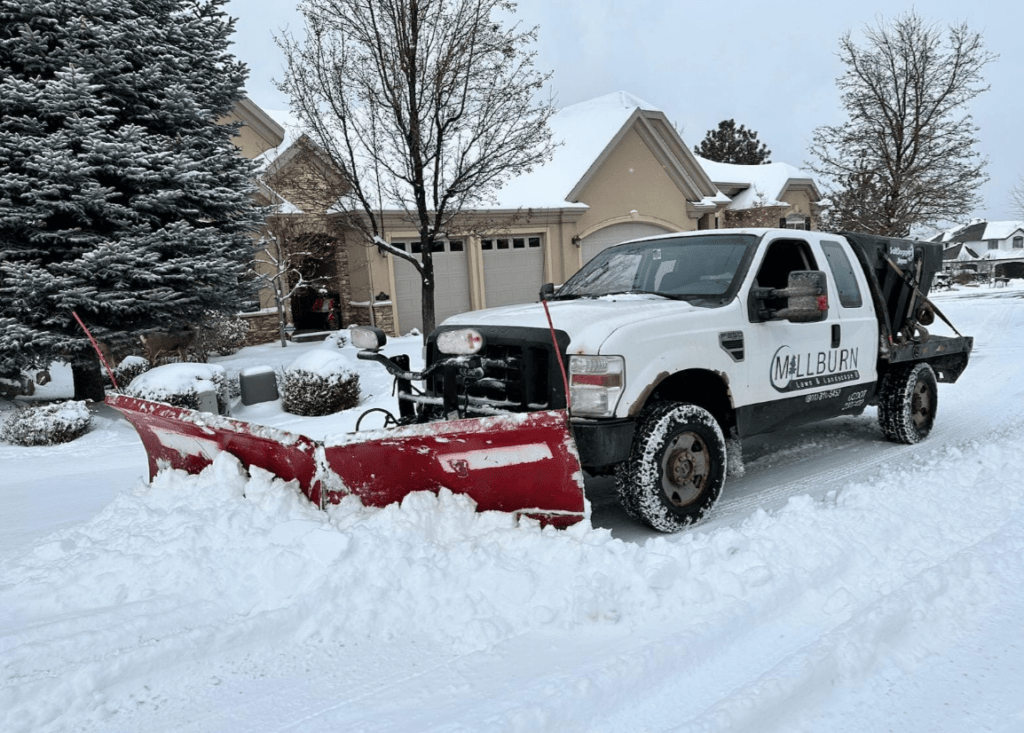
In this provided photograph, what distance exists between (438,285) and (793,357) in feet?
47.0

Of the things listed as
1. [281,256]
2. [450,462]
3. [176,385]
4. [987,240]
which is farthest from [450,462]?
[987,240]

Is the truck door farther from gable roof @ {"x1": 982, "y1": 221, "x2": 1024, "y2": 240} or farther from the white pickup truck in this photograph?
gable roof @ {"x1": 982, "y1": 221, "x2": 1024, "y2": 240}

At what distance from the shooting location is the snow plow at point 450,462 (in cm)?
349

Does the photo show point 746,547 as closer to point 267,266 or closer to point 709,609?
point 709,609

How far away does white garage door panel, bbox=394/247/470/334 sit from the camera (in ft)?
58.7

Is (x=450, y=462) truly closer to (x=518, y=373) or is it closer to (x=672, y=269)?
(x=518, y=373)

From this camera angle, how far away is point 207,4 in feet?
31.8

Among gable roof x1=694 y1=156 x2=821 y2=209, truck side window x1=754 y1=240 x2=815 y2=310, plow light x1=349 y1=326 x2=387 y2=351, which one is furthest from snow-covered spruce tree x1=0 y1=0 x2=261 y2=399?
gable roof x1=694 y1=156 x2=821 y2=209

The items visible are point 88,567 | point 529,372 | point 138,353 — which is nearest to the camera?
point 88,567

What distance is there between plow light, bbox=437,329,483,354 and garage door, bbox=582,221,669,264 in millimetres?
16735

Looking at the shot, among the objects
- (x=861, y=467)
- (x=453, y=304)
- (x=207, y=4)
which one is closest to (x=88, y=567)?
(x=861, y=467)

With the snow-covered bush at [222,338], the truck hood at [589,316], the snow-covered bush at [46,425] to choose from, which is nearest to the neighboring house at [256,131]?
the snow-covered bush at [222,338]

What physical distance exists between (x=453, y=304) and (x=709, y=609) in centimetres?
1600

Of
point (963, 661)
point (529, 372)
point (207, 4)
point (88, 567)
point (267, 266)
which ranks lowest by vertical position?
point (963, 661)
